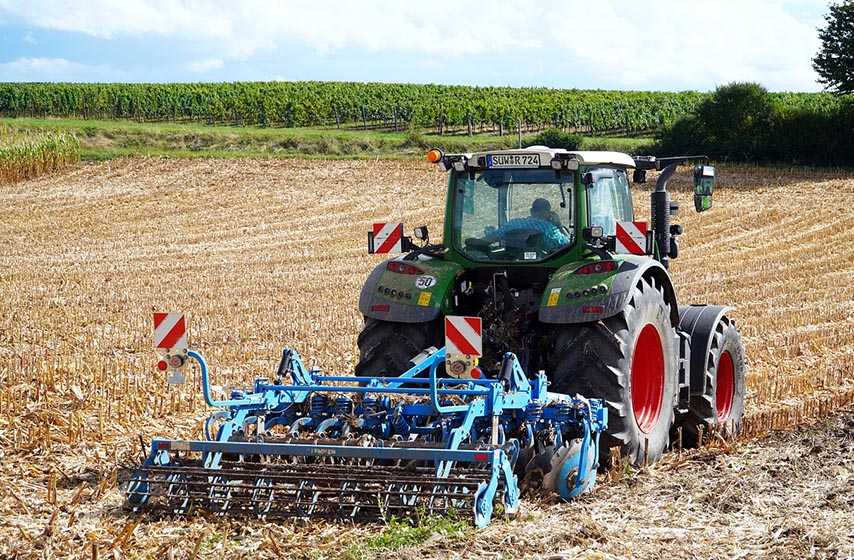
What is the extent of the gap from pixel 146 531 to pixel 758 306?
10.0 m

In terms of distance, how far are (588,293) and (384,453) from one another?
5.27 ft

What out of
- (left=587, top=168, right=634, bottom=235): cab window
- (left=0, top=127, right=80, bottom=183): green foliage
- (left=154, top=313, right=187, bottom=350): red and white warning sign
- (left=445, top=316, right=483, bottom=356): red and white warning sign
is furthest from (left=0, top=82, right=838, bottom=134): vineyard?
(left=445, top=316, right=483, bottom=356): red and white warning sign

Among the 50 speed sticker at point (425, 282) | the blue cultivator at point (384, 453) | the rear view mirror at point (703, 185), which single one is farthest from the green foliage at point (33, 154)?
the rear view mirror at point (703, 185)

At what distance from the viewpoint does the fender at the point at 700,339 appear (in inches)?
291

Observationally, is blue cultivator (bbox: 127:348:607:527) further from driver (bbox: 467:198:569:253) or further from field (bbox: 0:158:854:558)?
driver (bbox: 467:198:569:253)

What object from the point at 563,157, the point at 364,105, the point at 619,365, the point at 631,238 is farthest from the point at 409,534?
the point at 364,105

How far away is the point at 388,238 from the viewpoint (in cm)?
711

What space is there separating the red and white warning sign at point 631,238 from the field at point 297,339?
4.42 ft

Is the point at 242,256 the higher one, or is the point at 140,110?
the point at 140,110

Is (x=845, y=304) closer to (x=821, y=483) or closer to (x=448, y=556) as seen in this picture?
(x=821, y=483)

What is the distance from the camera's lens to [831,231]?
2078cm

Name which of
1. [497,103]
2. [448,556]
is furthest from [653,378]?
[497,103]

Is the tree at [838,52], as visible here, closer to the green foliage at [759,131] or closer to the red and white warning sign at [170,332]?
the green foliage at [759,131]

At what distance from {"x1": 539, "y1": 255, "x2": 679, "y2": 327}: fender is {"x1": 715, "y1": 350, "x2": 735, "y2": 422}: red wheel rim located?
1.68m
